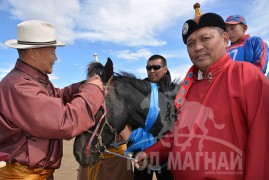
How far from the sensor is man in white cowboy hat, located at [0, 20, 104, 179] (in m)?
1.83

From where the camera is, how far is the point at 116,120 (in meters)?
2.91

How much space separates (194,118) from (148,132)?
131 cm

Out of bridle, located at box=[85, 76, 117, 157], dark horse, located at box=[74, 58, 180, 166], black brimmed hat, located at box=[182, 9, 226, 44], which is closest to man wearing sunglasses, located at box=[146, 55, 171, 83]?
dark horse, located at box=[74, 58, 180, 166]

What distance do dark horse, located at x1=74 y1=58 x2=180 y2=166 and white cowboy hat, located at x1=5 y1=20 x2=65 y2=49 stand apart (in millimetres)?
817

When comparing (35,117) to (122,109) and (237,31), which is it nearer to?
(122,109)

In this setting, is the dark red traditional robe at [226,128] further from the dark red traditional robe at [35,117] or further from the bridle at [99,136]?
the bridle at [99,136]

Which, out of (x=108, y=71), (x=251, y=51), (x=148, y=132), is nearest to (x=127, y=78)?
(x=108, y=71)

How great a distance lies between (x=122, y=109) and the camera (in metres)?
2.96

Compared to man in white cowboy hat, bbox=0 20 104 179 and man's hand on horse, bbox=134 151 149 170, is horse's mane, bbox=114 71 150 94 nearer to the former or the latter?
man in white cowboy hat, bbox=0 20 104 179

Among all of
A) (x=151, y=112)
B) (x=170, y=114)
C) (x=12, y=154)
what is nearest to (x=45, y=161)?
(x=12, y=154)

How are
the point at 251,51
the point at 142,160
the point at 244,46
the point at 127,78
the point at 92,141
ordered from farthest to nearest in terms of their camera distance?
the point at 244,46 → the point at 251,51 → the point at 127,78 → the point at 92,141 → the point at 142,160

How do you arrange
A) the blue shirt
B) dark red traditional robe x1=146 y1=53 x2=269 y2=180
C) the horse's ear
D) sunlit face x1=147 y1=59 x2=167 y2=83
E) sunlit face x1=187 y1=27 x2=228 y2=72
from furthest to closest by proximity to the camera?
sunlit face x1=147 y1=59 x2=167 y2=83 → the blue shirt → the horse's ear → sunlit face x1=187 y1=27 x2=228 y2=72 → dark red traditional robe x1=146 y1=53 x2=269 y2=180

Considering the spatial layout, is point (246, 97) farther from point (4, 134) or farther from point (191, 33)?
point (4, 134)

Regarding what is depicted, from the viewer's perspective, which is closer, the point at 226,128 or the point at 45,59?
the point at 226,128
